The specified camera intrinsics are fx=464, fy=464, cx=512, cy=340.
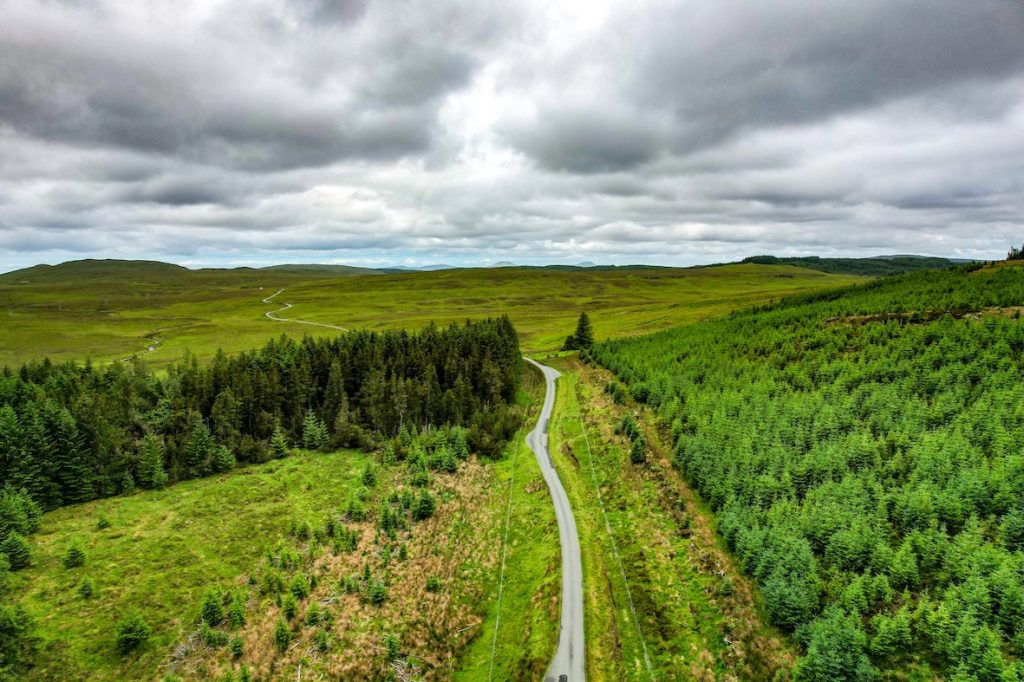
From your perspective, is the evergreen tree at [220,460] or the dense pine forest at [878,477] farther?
the evergreen tree at [220,460]

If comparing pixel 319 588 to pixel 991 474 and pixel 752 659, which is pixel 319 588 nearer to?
pixel 752 659

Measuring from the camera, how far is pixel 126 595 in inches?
1671

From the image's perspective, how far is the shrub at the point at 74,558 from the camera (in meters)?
45.9

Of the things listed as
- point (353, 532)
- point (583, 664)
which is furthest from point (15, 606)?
point (583, 664)

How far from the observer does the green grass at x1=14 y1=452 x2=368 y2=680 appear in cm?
3688

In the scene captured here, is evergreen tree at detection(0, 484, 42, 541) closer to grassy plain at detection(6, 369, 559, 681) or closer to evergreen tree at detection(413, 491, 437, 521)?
Answer: grassy plain at detection(6, 369, 559, 681)

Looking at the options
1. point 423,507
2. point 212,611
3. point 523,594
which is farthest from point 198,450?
point 523,594

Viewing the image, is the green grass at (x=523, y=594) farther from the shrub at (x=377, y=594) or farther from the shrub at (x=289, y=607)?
the shrub at (x=289, y=607)

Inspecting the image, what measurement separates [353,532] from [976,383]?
80342 millimetres

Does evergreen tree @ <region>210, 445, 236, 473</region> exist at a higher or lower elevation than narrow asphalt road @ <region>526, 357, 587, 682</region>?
higher

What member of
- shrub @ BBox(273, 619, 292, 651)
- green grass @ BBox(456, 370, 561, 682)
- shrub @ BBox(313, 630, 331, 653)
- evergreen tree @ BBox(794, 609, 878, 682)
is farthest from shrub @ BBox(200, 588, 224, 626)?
evergreen tree @ BBox(794, 609, 878, 682)

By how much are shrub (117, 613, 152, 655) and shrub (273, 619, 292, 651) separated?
9814 mm

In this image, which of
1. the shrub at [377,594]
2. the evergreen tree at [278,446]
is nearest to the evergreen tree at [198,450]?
the evergreen tree at [278,446]

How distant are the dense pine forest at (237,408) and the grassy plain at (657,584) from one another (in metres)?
24.6
